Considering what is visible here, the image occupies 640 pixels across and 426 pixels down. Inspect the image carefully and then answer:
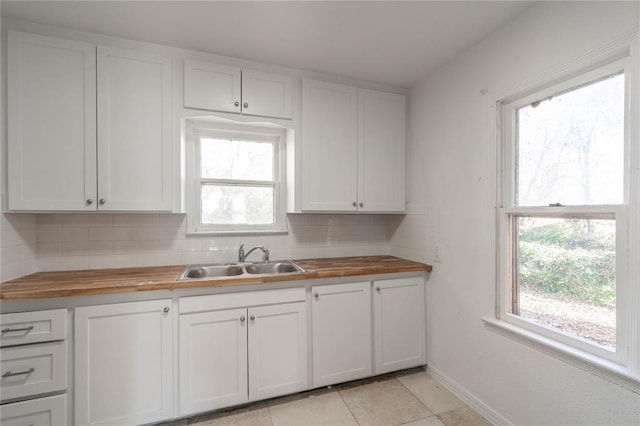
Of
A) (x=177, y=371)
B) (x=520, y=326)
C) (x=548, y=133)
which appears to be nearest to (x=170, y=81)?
(x=177, y=371)

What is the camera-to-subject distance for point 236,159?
2391 mm

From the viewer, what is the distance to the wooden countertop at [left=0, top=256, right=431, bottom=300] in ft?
4.86

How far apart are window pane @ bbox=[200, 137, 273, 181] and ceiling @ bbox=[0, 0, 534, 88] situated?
0.68 meters

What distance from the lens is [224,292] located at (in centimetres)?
175

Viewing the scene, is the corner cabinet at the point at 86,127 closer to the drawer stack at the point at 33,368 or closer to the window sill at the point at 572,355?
the drawer stack at the point at 33,368

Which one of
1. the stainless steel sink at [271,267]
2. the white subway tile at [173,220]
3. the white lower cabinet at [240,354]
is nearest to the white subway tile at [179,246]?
the white subway tile at [173,220]

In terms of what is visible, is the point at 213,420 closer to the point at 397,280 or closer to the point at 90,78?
the point at 397,280

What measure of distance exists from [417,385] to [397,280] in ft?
2.61

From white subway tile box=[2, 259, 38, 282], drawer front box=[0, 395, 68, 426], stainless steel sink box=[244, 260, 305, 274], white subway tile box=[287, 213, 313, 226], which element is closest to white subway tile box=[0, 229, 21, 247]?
white subway tile box=[2, 259, 38, 282]

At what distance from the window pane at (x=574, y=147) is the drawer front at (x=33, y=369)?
2.77 meters

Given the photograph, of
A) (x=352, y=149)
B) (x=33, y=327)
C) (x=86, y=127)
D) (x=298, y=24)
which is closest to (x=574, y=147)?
(x=352, y=149)

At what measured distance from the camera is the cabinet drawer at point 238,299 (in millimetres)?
1687

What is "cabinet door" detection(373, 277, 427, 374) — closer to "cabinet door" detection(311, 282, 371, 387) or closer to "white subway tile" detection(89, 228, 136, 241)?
"cabinet door" detection(311, 282, 371, 387)

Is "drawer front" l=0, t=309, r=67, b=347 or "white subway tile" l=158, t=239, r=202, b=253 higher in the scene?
"white subway tile" l=158, t=239, r=202, b=253
